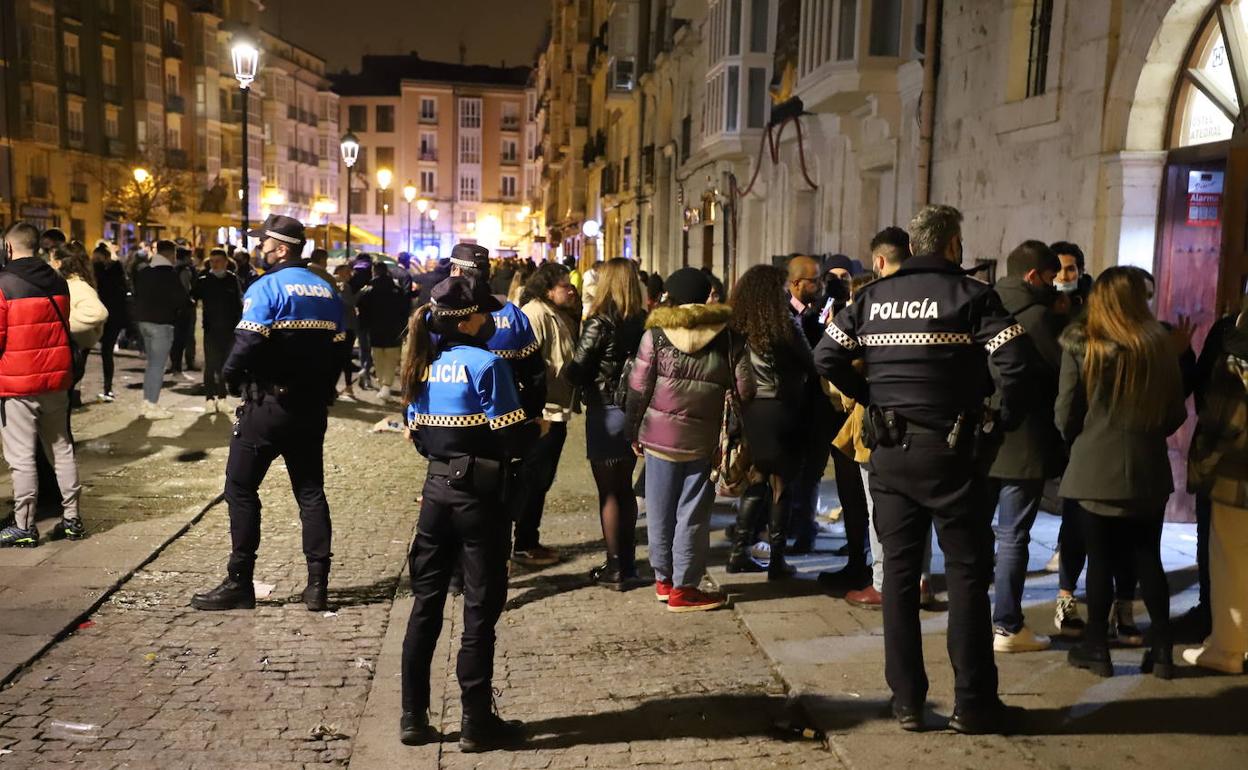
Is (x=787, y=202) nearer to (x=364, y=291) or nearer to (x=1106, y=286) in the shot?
(x=364, y=291)

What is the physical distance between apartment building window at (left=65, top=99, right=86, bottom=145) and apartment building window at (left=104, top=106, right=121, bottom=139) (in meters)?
1.59

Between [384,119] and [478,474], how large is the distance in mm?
92466

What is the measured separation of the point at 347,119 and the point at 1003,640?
3715 inches

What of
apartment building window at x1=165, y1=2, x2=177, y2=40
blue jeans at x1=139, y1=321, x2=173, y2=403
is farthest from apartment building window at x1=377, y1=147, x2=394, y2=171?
blue jeans at x1=139, y1=321, x2=173, y2=403

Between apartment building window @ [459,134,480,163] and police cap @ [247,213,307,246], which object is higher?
apartment building window @ [459,134,480,163]

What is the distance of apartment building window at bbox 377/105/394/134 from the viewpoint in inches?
3634

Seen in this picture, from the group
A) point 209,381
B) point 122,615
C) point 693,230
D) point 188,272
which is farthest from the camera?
point 693,230

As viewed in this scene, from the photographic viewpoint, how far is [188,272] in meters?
16.4

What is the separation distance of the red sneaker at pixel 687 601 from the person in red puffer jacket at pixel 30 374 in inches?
152

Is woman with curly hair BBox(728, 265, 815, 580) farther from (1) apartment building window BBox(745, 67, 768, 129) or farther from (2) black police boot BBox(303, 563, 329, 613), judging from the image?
(1) apartment building window BBox(745, 67, 768, 129)

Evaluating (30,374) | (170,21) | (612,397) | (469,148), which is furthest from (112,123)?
(612,397)

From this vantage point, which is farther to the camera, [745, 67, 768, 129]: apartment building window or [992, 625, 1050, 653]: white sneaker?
[745, 67, 768, 129]: apartment building window

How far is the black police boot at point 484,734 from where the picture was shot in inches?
175

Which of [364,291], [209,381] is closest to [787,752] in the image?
[209,381]
